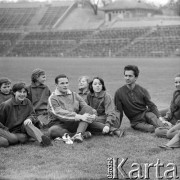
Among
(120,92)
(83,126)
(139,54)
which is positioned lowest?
(83,126)

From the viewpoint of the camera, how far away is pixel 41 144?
20.4 ft

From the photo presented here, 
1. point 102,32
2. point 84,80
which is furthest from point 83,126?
point 102,32

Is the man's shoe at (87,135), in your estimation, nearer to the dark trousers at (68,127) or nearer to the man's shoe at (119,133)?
the dark trousers at (68,127)

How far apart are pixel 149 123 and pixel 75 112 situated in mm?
1444

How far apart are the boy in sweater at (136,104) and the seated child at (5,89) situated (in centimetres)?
179

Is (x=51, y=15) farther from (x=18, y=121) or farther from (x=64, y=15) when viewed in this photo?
(x=18, y=121)

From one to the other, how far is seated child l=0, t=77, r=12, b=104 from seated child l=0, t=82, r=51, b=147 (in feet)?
2.31

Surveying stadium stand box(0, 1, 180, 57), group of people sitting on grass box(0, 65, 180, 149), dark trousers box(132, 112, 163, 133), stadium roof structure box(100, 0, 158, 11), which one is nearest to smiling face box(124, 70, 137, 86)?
group of people sitting on grass box(0, 65, 180, 149)

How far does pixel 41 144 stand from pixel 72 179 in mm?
1729

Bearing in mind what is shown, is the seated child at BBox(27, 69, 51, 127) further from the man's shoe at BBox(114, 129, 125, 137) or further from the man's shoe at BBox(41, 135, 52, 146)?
the man's shoe at BBox(41, 135, 52, 146)

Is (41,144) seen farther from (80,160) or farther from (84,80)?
(84,80)

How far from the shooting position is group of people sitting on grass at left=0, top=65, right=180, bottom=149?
643 centimetres

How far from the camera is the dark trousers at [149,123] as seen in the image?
7.32 meters

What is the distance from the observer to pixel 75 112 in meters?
6.90
